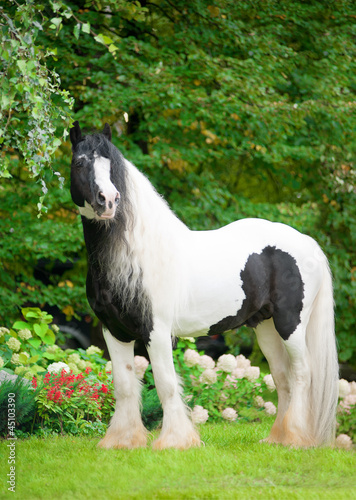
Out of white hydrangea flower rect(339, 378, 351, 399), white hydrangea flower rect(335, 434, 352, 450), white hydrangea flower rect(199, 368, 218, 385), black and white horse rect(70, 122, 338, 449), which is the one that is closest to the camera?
black and white horse rect(70, 122, 338, 449)

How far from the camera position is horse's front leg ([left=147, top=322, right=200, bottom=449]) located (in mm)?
4207

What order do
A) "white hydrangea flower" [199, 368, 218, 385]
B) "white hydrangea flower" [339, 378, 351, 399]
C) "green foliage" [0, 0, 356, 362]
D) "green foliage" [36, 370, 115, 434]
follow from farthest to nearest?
"green foliage" [0, 0, 356, 362] → "white hydrangea flower" [199, 368, 218, 385] → "white hydrangea flower" [339, 378, 351, 399] → "green foliage" [36, 370, 115, 434]

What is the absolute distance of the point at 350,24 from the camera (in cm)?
846

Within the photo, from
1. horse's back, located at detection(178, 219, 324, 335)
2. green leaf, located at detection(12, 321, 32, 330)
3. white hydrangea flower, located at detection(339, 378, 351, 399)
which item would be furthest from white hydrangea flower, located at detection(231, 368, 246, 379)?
green leaf, located at detection(12, 321, 32, 330)

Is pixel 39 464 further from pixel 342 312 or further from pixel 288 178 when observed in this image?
pixel 288 178

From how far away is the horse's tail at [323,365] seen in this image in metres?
4.63

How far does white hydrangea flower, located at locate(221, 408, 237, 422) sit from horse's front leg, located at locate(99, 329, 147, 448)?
1591 mm

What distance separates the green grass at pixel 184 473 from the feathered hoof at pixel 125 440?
0.11m

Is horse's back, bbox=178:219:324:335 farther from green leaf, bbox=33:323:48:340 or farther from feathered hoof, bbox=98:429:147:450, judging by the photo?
green leaf, bbox=33:323:48:340

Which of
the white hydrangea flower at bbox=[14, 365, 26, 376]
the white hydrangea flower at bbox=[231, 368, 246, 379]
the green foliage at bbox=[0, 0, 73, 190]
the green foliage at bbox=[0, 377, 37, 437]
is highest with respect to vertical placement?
the green foliage at bbox=[0, 0, 73, 190]

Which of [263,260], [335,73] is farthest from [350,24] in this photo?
[263,260]

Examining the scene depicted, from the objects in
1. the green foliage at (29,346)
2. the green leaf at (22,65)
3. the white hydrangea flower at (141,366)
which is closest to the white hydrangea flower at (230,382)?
the white hydrangea flower at (141,366)

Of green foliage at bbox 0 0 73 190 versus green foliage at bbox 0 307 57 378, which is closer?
green foliage at bbox 0 0 73 190

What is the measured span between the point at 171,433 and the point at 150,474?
1.57ft
